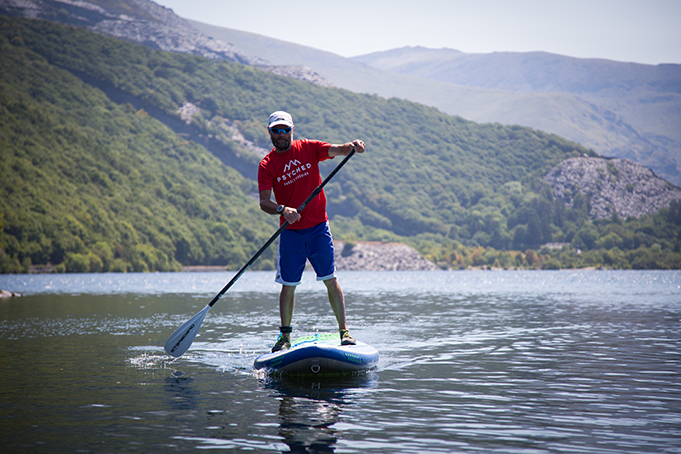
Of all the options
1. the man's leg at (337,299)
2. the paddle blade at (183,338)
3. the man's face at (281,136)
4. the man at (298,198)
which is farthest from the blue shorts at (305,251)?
the paddle blade at (183,338)

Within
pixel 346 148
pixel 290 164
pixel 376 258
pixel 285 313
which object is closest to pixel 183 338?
pixel 285 313

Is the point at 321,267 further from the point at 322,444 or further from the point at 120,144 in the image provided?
the point at 120,144

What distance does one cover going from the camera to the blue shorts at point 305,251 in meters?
11.1

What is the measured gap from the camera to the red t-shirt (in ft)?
36.0

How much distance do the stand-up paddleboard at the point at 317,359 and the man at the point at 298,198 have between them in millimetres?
310

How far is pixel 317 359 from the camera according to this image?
10.8 metres

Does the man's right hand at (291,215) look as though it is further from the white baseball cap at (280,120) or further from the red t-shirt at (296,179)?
the white baseball cap at (280,120)

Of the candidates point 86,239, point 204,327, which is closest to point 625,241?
point 86,239

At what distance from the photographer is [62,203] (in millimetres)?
133375

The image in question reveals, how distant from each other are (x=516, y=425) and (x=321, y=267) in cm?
465

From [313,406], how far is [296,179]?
4.13 metres

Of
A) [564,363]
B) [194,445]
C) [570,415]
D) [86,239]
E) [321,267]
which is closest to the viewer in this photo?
[194,445]

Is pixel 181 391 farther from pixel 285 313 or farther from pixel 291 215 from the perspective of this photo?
pixel 291 215

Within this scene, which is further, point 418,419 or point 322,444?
point 418,419
